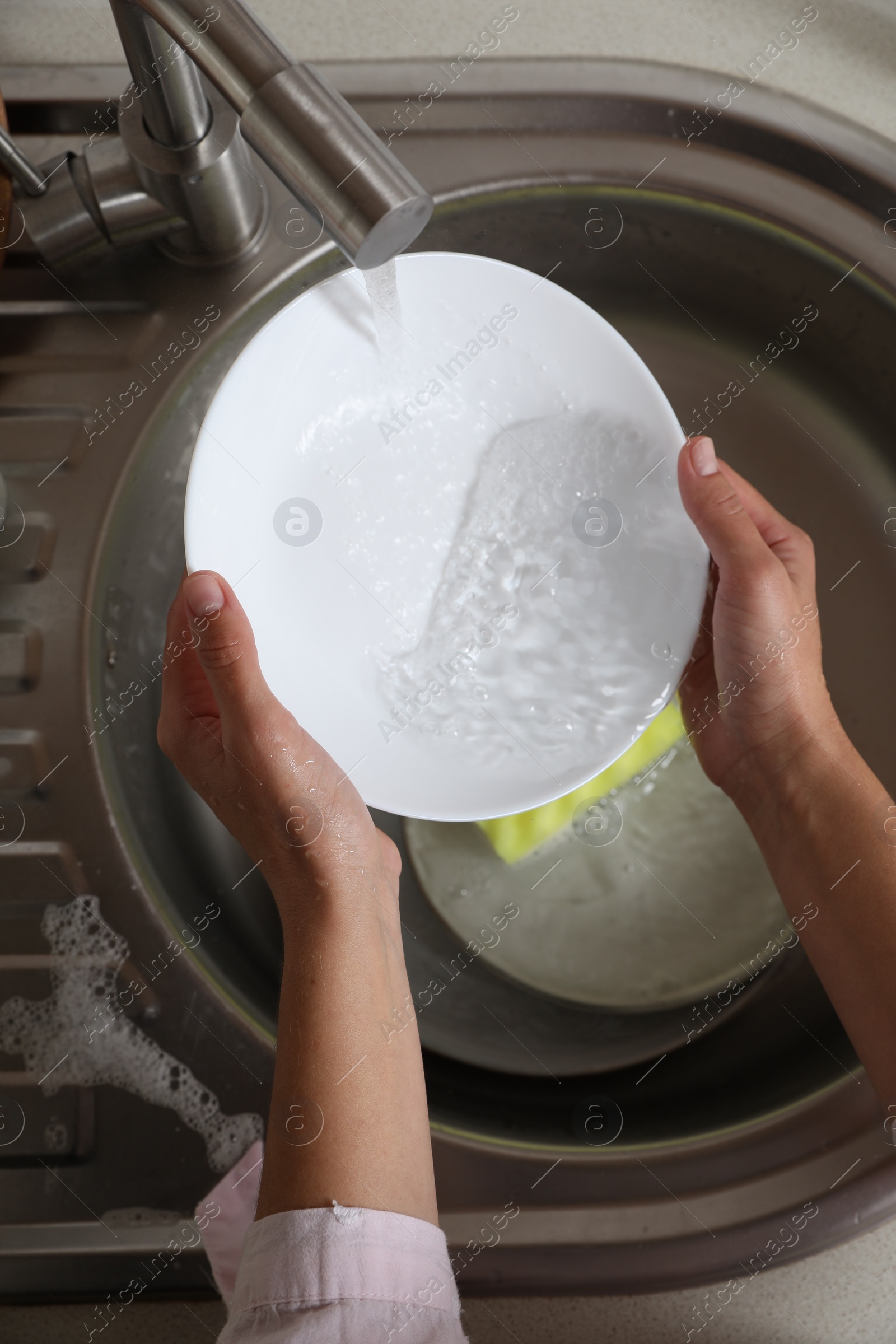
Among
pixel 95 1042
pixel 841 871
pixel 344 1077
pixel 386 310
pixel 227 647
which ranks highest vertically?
pixel 386 310

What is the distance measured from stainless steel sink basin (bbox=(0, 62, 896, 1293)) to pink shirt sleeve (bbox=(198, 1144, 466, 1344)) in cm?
13

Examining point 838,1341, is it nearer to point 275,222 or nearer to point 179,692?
point 179,692

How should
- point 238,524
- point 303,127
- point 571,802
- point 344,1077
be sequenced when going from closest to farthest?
point 303,127, point 344,1077, point 238,524, point 571,802

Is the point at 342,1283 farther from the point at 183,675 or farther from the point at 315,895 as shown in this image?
the point at 183,675

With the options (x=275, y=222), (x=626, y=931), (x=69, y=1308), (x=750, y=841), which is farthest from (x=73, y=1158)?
(x=275, y=222)

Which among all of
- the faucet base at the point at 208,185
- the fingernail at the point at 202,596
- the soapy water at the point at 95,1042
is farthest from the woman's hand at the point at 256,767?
the faucet base at the point at 208,185

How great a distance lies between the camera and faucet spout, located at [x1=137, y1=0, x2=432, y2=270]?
0.33 metres

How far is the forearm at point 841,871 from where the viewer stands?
20.6 inches

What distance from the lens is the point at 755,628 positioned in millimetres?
589

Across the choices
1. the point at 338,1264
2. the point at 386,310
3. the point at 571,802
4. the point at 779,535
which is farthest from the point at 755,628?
the point at 338,1264

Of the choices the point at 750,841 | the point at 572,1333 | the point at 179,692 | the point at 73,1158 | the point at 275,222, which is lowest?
the point at 572,1333

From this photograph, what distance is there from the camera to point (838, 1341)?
55 centimetres

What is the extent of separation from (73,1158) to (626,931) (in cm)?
44

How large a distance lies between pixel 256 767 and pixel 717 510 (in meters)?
0.34
